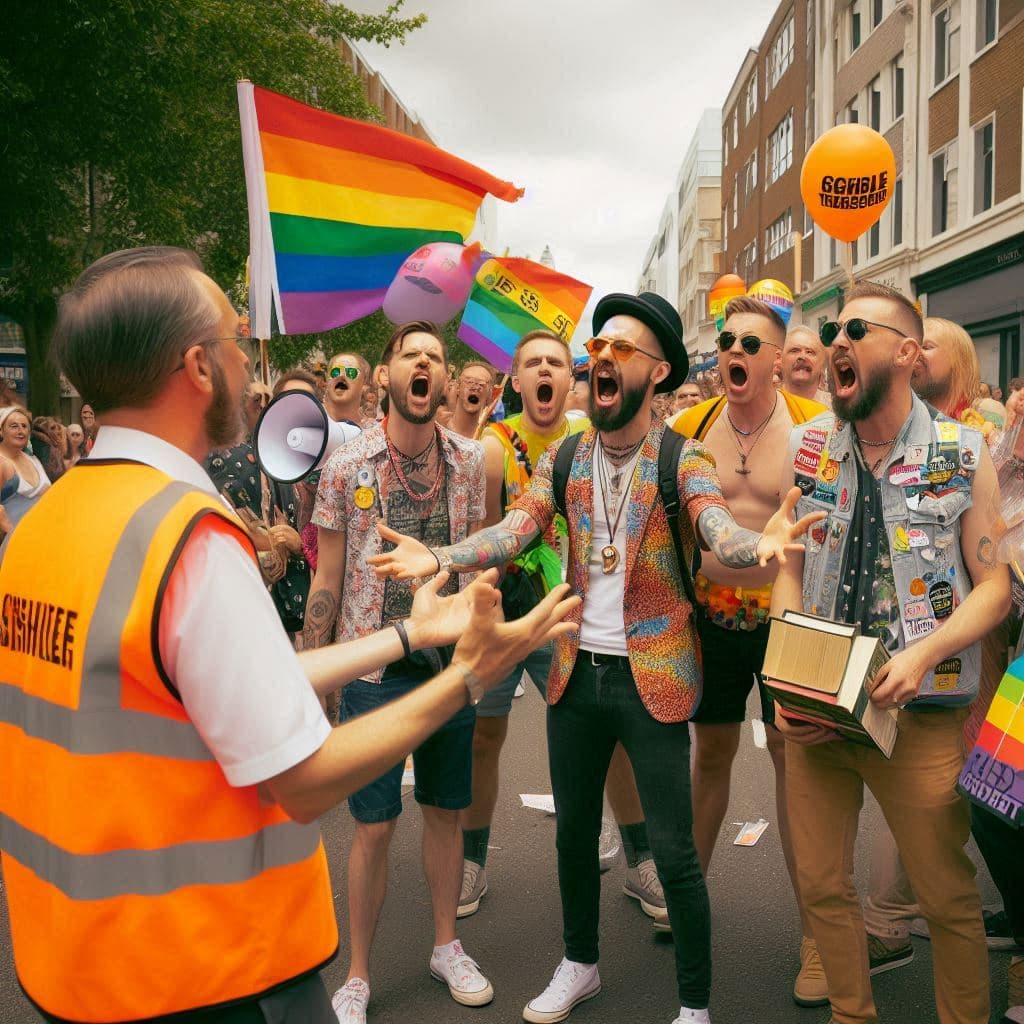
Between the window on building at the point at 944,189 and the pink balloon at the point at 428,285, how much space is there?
59.2 feet

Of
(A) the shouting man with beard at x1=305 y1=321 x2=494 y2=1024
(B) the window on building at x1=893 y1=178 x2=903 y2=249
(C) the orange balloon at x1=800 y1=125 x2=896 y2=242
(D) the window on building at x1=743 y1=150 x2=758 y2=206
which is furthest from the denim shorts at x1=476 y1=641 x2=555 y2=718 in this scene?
→ (D) the window on building at x1=743 y1=150 x2=758 y2=206

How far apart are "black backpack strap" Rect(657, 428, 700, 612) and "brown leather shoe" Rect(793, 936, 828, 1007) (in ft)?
4.29

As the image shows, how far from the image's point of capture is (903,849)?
3.03m

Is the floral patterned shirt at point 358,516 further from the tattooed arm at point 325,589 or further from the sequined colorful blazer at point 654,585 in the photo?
the sequined colorful blazer at point 654,585

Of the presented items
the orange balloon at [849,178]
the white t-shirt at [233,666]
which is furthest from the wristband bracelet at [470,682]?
the orange balloon at [849,178]

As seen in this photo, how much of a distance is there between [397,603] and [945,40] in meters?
22.3

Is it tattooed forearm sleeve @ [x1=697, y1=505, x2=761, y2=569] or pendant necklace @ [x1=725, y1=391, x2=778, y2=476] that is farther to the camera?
pendant necklace @ [x1=725, y1=391, x2=778, y2=476]

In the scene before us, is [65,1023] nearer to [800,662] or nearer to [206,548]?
[206,548]

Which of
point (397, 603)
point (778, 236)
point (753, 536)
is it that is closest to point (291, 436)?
point (397, 603)

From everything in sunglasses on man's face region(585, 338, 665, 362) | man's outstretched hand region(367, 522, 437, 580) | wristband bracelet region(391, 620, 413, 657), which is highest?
sunglasses on man's face region(585, 338, 665, 362)

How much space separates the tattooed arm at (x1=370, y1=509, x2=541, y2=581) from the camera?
9.93 ft

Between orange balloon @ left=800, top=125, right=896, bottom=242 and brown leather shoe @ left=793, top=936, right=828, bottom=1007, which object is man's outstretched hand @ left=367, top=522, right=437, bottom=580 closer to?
brown leather shoe @ left=793, top=936, right=828, bottom=1007

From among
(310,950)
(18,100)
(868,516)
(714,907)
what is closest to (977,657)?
(868,516)

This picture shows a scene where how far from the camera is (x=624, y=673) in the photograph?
11.1ft
